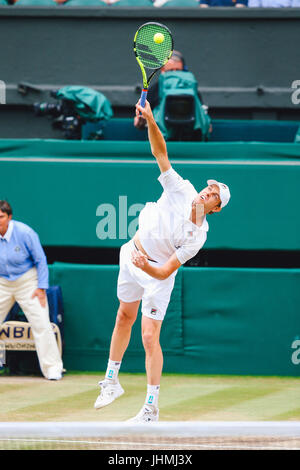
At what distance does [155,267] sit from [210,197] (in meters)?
0.60

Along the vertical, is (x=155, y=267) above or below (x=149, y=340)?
above

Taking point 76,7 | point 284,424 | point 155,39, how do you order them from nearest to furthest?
point 284,424 → point 155,39 → point 76,7

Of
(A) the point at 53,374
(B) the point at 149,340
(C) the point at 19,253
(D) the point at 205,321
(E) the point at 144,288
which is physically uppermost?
(C) the point at 19,253

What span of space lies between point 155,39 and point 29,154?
9.65 feet

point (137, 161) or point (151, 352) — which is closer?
point (151, 352)

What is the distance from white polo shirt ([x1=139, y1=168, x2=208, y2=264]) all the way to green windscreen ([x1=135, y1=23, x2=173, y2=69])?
2.56 feet

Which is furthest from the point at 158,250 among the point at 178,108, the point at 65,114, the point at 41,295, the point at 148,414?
the point at 65,114

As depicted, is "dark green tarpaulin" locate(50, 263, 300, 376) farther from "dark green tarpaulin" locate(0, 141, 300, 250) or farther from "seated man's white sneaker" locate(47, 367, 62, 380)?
"seated man's white sneaker" locate(47, 367, 62, 380)

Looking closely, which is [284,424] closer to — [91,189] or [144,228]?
[144,228]

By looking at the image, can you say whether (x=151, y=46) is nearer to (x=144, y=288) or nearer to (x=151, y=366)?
(x=144, y=288)

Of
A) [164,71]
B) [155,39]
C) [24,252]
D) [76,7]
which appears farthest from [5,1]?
[155,39]

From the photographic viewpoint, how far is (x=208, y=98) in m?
9.97

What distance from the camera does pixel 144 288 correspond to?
5668 millimetres

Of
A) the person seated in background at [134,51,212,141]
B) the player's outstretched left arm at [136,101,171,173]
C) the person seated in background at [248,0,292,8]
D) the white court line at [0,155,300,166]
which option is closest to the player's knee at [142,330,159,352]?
the player's outstretched left arm at [136,101,171,173]
